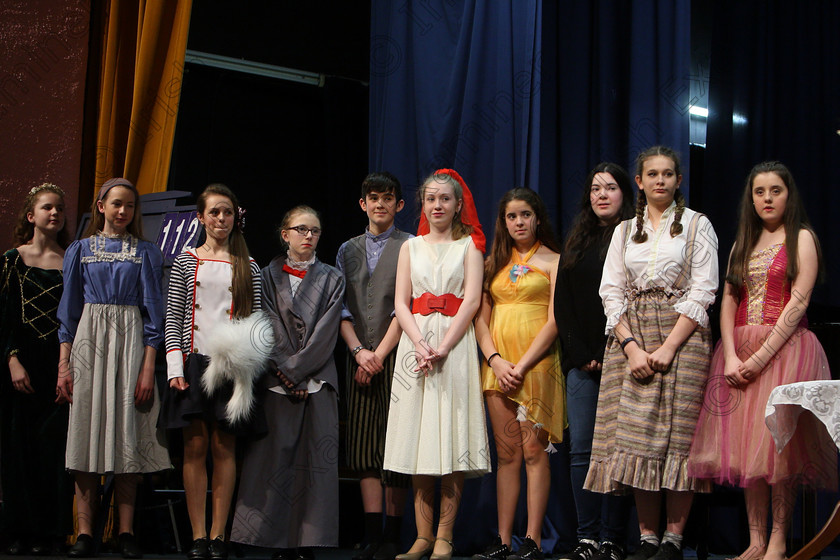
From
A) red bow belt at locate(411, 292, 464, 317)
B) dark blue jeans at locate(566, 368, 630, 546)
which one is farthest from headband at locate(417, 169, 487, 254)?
dark blue jeans at locate(566, 368, 630, 546)

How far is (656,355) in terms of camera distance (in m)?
3.11

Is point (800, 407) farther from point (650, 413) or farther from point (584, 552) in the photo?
point (584, 552)

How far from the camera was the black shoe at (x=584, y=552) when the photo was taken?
10.3 ft

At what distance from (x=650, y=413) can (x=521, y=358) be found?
58cm

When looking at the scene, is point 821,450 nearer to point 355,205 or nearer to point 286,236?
point 286,236

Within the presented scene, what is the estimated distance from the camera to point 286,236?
3701mm

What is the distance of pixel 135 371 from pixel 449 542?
1439mm

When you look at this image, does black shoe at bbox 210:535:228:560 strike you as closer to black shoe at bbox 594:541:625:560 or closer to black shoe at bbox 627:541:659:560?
black shoe at bbox 594:541:625:560

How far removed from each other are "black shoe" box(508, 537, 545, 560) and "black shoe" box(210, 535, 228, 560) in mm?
1076

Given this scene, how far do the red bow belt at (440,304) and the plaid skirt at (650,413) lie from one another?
655mm

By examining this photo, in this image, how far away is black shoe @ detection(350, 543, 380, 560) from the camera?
3.43 meters

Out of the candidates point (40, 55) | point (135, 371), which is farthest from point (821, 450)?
point (40, 55)

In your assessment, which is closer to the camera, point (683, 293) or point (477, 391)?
point (683, 293)

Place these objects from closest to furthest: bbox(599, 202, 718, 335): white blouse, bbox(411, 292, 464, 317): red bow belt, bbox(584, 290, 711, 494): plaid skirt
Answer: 1. bbox(584, 290, 711, 494): plaid skirt
2. bbox(599, 202, 718, 335): white blouse
3. bbox(411, 292, 464, 317): red bow belt
